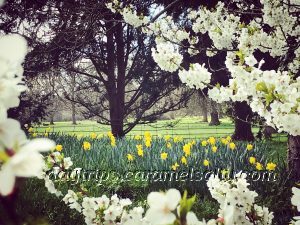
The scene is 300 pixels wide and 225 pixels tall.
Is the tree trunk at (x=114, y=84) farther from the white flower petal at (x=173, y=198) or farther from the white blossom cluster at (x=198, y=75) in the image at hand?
the white flower petal at (x=173, y=198)

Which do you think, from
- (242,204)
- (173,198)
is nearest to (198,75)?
(242,204)

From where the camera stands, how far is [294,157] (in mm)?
5105

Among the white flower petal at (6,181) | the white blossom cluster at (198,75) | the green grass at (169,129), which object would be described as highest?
the white blossom cluster at (198,75)

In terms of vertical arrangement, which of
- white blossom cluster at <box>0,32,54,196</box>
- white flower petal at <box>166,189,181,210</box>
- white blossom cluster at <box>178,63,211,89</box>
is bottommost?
white flower petal at <box>166,189,181,210</box>

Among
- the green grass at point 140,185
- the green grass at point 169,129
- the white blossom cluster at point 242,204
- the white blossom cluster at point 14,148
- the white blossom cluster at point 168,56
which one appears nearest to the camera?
the white blossom cluster at point 14,148

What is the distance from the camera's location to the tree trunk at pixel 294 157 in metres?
5.04

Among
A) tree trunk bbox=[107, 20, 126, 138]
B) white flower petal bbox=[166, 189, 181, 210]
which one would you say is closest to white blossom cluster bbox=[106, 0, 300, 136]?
white flower petal bbox=[166, 189, 181, 210]

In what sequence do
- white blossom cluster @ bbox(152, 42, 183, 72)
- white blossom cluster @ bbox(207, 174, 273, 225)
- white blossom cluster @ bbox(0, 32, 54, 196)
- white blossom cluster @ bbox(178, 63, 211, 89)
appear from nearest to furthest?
1. white blossom cluster @ bbox(0, 32, 54, 196)
2. white blossom cluster @ bbox(207, 174, 273, 225)
3. white blossom cluster @ bbox(178, 63, 211, 89)
4. white blossom cluster @ bbox(152, 42, 183, 72)

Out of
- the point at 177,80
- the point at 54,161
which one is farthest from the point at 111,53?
the point at 54,161

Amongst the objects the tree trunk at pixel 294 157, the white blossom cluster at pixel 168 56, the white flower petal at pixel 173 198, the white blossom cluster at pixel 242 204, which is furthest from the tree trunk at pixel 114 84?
the white flower petal at pixel 173 198

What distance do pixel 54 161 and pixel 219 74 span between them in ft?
32.4

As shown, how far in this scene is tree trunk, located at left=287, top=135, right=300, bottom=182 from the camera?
5.04 meters

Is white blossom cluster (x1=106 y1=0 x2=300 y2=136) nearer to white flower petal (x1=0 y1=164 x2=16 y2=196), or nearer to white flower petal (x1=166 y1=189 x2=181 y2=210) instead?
white flower petal (x1=166 y1=189 x2=181 y2=210)

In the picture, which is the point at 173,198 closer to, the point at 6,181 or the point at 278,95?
the point at 6,181
